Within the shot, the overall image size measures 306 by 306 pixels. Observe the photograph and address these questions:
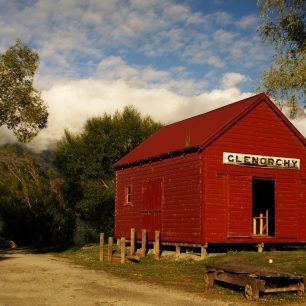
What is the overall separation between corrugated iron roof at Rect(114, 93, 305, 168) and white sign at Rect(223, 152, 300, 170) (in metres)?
1.37

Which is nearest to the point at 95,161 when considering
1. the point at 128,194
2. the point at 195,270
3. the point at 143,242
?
the point at 128,194

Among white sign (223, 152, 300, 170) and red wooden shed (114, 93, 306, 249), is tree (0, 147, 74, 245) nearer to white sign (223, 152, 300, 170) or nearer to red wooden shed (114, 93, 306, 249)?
red wooden shed (114, 93, 306, 249)

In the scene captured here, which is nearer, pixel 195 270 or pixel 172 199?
pixel 195 270

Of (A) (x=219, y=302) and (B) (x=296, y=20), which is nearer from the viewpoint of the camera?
(A) (x=219, y=302)

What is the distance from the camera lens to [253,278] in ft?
45.3

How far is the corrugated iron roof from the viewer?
25.1 meters

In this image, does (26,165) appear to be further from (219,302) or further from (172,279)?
(219,302)

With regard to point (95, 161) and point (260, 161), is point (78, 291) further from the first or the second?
point (95, 161)

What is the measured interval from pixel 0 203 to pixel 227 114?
3040cm

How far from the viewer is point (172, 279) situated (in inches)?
720

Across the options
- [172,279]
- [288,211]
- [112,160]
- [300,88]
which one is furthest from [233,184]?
[112,160]

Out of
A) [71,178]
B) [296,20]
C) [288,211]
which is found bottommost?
[288,211]

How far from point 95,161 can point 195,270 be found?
3195 cm

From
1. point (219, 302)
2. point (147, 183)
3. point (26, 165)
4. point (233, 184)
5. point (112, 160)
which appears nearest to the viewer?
point (219, 302)
